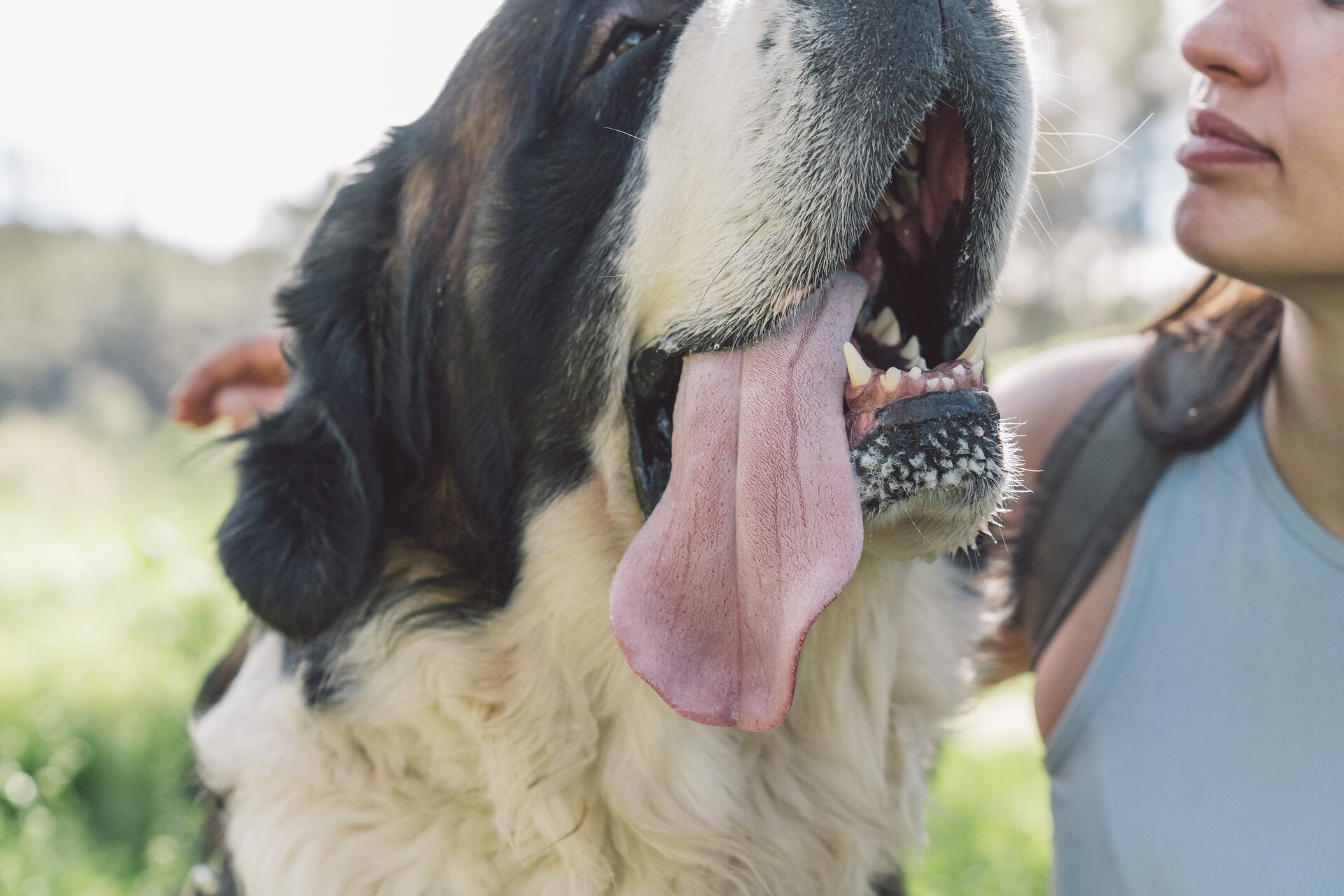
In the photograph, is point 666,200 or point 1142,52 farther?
point 1142,52

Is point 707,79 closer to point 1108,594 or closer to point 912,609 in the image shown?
point 912,609

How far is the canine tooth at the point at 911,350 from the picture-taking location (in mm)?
1800

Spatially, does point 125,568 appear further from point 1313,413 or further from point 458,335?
point 1313,413

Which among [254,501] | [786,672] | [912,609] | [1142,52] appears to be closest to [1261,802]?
[912,609]

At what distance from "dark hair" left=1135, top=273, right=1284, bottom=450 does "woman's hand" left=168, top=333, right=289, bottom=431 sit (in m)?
2.05

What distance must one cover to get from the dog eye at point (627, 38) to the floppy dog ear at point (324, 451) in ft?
1.66

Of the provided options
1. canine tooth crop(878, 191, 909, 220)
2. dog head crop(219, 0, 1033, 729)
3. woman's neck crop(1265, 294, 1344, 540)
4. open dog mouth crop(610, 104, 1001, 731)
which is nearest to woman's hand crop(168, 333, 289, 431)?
dog head crop(219, 0, 1033, 729)

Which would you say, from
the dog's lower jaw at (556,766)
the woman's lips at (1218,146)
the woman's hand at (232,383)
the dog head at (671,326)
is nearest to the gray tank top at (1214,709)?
the dog's lower jaw at (556,766)

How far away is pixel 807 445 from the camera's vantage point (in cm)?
156

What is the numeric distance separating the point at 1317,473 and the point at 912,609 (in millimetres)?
796

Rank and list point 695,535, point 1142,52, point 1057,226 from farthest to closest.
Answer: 1. point 1057,226
2. point 1142,52
3. point 695,535

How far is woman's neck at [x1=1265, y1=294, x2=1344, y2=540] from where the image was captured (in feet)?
6.48

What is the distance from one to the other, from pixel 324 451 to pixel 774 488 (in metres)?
0.92

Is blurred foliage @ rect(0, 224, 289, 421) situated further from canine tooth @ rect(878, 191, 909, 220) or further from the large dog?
canine tooth @ rect(878, 191, 909, 220)
